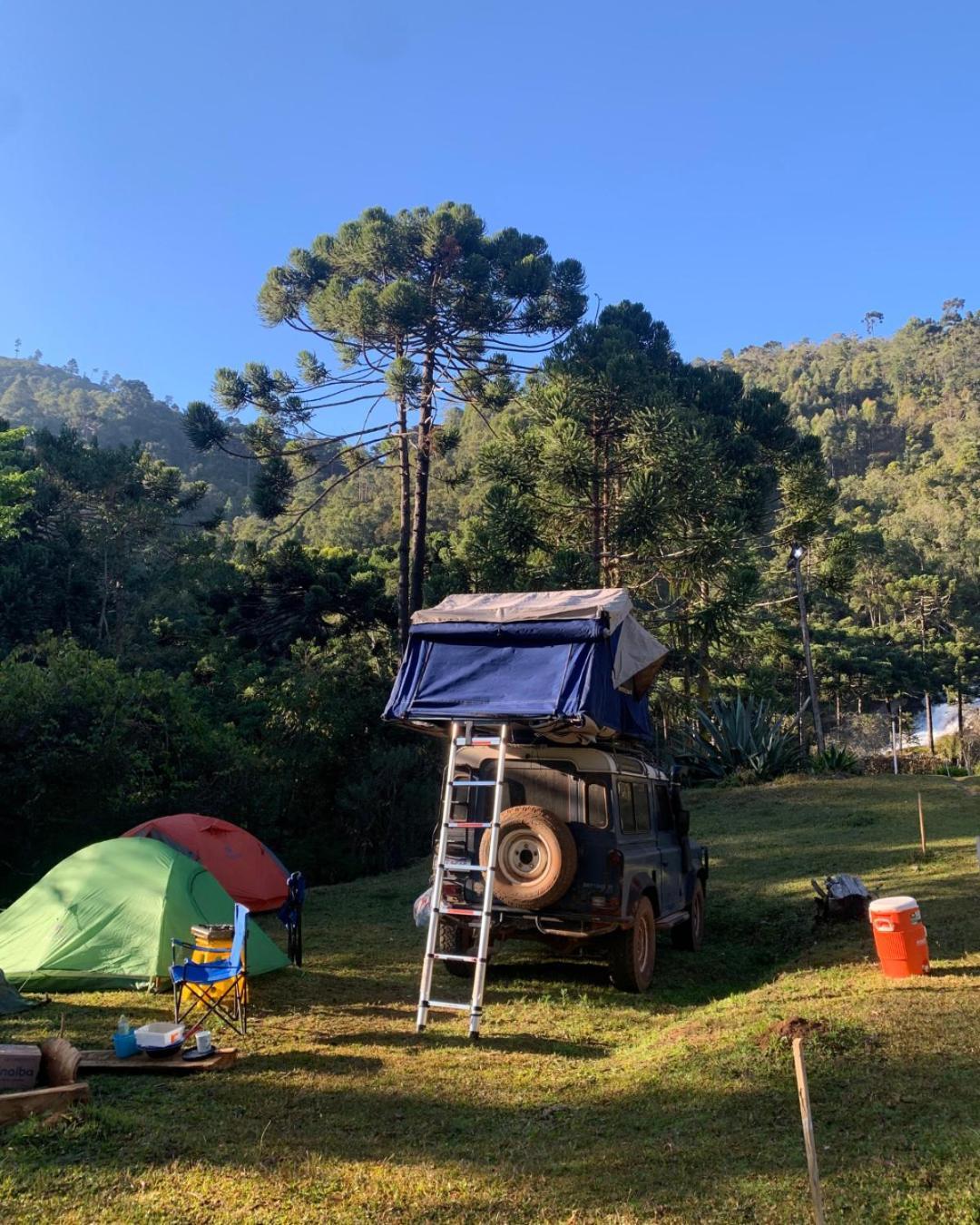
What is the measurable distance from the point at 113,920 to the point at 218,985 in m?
1.53

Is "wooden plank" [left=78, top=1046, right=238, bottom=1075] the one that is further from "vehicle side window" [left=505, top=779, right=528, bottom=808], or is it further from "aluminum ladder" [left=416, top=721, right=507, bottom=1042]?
"vehicle side window" [left=505, top=779, right=528, bottom=808]

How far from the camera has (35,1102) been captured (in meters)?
4.58

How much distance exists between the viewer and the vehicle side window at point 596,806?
Answer: 7.12 metres

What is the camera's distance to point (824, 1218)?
3.31 m

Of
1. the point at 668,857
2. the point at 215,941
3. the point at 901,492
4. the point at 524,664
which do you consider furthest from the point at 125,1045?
the point at 901,492

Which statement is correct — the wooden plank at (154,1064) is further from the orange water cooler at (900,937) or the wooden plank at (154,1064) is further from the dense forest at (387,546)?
the dense forest at (387,546)

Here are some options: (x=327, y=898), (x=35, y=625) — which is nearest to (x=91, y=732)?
(x=327, y=898)

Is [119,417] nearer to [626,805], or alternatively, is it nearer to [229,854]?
[229,854]

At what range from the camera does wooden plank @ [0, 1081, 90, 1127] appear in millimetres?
4516

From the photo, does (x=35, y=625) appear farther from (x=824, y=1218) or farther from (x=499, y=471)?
→ (x=824, y=1218)

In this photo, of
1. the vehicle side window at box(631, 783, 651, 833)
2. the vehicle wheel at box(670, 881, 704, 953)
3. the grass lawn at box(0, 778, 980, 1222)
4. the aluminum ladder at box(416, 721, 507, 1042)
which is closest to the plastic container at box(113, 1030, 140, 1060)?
the grass lawn at box(0, 778, 980, 1222)

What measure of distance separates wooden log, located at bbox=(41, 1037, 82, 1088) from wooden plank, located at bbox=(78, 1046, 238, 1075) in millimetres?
311

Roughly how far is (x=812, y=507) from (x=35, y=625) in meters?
17.7

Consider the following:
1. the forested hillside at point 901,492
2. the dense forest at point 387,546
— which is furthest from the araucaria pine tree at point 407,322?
the forested hillside at point 901,492
